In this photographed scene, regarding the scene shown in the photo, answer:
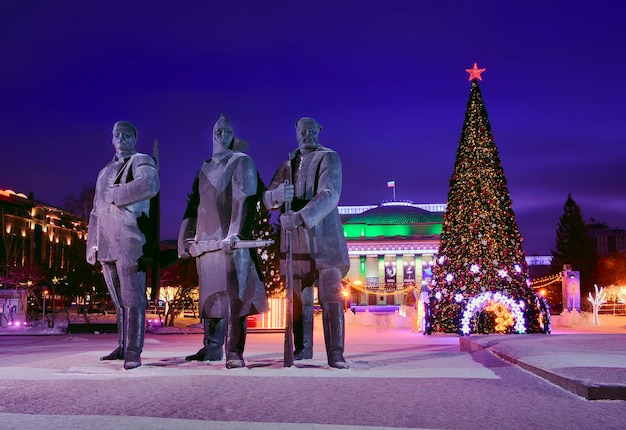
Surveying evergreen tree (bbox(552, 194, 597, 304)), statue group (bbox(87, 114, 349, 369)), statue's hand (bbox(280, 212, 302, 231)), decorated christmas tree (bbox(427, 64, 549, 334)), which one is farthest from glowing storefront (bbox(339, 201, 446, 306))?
statue's hand (bbox(280, 212, 302, 231))

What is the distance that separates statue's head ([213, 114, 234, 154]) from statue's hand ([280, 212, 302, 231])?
1100mm

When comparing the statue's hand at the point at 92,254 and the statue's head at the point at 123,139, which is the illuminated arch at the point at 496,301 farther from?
the statue's hand at the point at 92,254

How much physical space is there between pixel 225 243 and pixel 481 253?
14.7 m

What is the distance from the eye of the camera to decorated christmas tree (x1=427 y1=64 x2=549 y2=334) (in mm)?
20422

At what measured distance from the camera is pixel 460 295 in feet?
68.9

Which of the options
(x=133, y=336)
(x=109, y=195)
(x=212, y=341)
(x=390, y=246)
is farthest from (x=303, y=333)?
(x=390, y=246)

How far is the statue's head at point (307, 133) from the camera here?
8094 millimetres

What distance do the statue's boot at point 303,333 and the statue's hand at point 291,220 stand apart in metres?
1.21

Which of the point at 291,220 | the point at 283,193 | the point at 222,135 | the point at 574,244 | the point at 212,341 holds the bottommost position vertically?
the point at 212,341

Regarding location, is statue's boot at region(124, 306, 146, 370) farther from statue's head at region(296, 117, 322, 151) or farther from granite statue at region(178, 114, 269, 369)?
statue's head at region(296, 117, 322, 151)

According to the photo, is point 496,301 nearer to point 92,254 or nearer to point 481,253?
point 481,253

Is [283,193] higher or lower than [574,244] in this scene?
lower

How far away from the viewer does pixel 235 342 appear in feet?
23.9

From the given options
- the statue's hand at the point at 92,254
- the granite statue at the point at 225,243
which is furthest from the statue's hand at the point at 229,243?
the statue's hand at the point at 92,254
